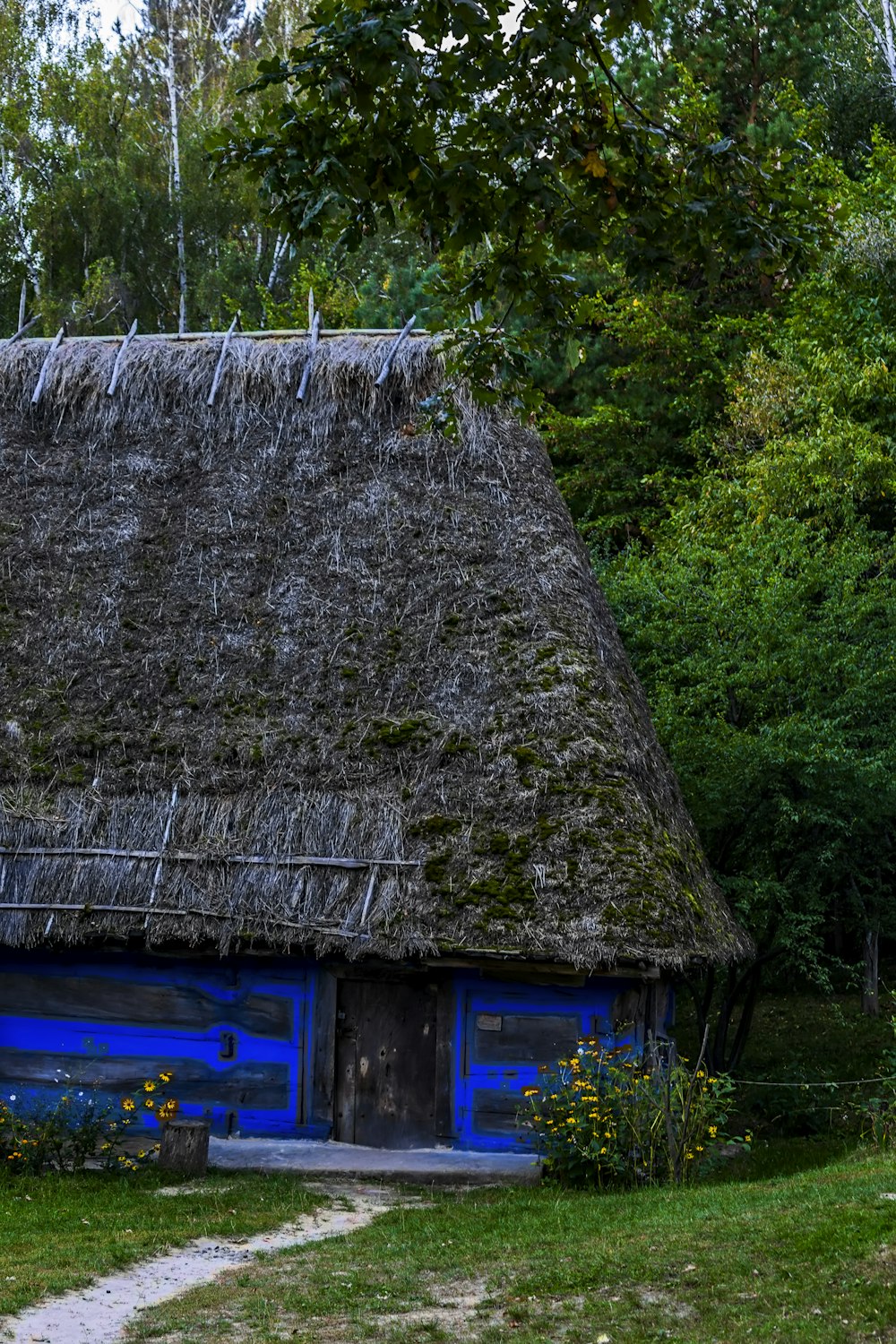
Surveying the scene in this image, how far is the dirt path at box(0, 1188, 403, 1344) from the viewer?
25.2 ft

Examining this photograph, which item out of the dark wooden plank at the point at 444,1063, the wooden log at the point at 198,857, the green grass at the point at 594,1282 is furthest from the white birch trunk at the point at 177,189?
the green grass at the point at 594,1282

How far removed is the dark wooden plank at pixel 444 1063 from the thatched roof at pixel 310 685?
1119mm

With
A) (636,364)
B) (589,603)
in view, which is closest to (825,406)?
(636,364)

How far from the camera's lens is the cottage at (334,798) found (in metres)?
13.4

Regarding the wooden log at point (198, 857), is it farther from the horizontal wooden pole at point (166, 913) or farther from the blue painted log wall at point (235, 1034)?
the blue painted log wall at point (235, 1034)

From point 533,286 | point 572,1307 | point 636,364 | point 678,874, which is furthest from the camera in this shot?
point 636,364

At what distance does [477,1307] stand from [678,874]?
643 centimetres

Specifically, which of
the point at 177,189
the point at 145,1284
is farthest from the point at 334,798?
the point at 177,189

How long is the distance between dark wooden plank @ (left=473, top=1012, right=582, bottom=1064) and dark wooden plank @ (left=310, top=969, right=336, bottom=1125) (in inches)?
58.7

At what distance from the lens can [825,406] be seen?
930 inches

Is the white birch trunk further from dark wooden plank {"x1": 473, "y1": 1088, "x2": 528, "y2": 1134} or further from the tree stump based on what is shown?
the tree stump

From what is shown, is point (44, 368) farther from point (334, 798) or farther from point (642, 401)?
point (642, 401)

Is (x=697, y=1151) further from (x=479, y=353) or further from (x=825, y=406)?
(x=825, y=406)

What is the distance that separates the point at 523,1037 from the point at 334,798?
2954 mm
